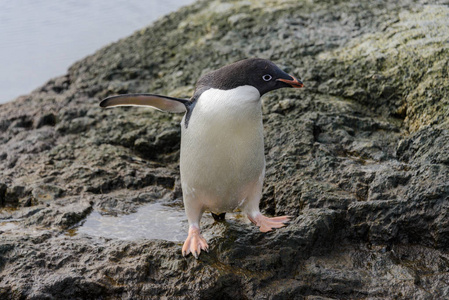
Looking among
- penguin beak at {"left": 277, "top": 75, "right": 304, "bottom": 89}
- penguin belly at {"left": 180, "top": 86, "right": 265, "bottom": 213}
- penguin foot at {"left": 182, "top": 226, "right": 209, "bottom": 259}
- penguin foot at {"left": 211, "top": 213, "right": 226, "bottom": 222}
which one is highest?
penguin beak at {"left": 277, "top": 75, "right": 304, "bottom": 89}

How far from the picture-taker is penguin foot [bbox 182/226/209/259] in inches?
109

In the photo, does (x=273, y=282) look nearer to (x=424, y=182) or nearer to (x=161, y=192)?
(x=424, y=182)

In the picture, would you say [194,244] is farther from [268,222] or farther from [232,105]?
[232,105]

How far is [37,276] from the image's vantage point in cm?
269

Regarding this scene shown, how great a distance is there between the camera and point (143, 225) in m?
3.33

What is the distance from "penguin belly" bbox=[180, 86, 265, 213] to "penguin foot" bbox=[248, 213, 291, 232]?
0.43ft

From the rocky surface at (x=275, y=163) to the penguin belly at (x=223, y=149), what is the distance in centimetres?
24

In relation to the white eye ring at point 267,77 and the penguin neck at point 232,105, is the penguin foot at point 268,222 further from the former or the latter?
the white eye ring at point 267,77

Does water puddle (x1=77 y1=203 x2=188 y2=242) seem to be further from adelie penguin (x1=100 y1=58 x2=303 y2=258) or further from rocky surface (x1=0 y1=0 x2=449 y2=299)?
adelie penguin (x1=100 y1=58 x2=303 y2=258)

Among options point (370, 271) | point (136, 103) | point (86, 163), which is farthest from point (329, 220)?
point (86, 163)

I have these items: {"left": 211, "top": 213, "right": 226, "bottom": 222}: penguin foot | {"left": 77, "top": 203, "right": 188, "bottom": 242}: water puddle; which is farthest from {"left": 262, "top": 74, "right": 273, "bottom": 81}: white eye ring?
{"left": 77, "top": 203, "right": 188, "bottom": 242}: water puddle

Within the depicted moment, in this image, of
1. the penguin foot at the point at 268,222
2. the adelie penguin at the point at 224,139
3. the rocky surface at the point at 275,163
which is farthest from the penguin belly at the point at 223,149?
the rocky surface at the point at 275,163

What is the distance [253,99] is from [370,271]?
3.32 feet

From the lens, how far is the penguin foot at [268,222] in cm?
294
